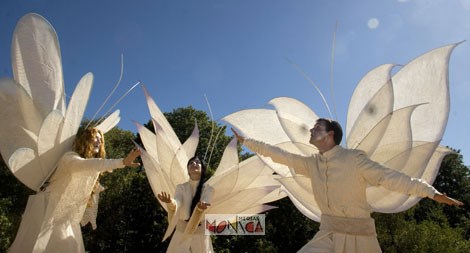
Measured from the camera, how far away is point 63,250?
5047 millimetres

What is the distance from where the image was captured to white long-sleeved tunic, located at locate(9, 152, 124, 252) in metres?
5.04

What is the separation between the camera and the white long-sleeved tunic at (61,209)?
16.5 feet

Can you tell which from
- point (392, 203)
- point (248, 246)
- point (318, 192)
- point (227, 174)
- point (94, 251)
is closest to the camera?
point (318, 192)

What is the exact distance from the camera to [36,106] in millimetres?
5617

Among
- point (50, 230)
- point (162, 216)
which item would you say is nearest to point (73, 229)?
point (50, 230)

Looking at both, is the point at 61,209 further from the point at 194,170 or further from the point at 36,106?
the point at 194,170

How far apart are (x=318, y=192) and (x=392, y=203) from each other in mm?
992

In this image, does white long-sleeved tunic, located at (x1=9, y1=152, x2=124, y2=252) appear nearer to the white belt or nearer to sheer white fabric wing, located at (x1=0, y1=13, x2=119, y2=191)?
sheer white fabric wing, located at (x1=0, y1=13, x2=119, y2=191)

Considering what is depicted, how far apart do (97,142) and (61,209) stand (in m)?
1.06

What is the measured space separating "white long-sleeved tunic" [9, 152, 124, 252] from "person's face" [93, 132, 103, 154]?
16.3 inches

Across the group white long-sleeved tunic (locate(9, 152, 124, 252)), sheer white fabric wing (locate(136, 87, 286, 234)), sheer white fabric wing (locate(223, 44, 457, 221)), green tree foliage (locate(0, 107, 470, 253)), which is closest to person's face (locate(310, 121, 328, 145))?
sheer white fabric wing (locate(223, 44, 457, 221))

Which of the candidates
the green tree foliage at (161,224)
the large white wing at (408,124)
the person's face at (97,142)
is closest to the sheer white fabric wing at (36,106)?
the person's face at (97,142)

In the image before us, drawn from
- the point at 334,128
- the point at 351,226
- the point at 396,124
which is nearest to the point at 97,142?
the point at 334,128

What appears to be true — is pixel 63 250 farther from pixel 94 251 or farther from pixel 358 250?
pixel 94 251
